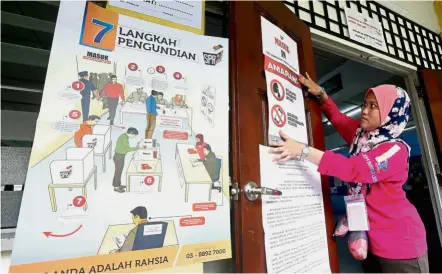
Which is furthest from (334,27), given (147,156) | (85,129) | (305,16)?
(85,129)

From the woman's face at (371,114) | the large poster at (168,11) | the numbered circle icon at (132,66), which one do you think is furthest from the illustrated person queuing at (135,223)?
the woman's face at (371,114)

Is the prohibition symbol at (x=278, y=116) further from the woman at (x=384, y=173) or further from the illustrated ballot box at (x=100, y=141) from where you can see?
the illustrated ballot box at (x=100, y=141)

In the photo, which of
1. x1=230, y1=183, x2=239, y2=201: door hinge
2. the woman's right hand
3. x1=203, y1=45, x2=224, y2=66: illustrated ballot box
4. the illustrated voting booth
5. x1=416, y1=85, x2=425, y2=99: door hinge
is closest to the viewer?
the illustrated voting booth

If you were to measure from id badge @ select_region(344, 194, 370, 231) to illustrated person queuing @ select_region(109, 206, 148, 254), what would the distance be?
901 mm

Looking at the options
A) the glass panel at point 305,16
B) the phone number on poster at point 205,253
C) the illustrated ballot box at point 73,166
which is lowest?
the phone number on poster at point 205,253

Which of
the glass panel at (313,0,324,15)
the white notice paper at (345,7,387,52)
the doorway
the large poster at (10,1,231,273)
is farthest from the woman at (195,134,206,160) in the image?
the doorway

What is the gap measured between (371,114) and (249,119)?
0.63m

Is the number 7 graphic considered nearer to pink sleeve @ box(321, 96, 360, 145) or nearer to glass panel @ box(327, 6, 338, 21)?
pink sleeve @ box(321, 96, 360, 145)

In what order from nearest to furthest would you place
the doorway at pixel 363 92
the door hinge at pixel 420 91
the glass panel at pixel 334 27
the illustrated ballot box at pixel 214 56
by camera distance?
the illustrated ballot box at pixel 214 56
the glass panel at pixel 334 27
the door hinge at pixel 420 91
the doorway at pixel 363 92

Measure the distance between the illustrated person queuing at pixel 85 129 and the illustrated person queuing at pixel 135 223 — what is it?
9.8 inches

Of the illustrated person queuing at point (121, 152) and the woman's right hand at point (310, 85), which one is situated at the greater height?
the woman's right hand at point (310, 85)

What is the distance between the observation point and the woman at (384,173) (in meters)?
0.95

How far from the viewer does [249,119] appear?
0.89 m

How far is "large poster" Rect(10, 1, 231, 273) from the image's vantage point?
60 cm
